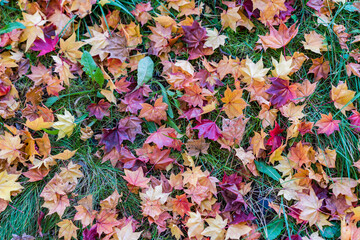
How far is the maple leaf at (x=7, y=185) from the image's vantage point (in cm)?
159

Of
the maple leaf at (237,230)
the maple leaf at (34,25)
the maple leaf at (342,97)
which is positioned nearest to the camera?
the maple leaf at (237,230)

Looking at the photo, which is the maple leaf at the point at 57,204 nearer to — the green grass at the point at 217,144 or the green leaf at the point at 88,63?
the green grass at the point at 217,144

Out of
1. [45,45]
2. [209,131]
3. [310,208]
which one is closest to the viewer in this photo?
[310,208]

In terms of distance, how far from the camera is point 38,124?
163 centimetres

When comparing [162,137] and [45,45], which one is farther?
[45,45]

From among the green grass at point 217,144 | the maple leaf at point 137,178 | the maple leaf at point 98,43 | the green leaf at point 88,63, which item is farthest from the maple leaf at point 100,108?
the maple leaf at point 137,178

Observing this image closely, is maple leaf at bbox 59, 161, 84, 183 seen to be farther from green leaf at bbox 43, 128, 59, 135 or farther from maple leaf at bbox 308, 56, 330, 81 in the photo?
maple leaf at bbox 308, 56, 330, 81

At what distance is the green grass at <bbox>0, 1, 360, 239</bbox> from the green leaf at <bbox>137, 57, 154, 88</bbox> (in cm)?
8

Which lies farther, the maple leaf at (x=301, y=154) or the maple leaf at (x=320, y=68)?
the maple leaf at (x=320, y=68)

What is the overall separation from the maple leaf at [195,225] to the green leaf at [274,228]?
0.38m

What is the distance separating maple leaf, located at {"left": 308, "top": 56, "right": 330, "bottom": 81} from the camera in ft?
5.78

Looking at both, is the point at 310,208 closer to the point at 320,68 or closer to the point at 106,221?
the point at 320,68

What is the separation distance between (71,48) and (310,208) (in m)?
1.70

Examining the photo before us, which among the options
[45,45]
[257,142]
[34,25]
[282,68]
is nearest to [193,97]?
[257,142]
